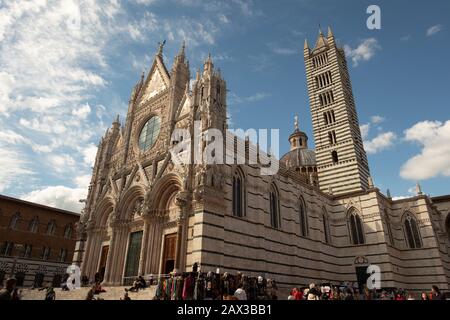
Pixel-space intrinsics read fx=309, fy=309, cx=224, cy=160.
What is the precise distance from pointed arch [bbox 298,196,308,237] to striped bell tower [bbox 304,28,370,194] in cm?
638

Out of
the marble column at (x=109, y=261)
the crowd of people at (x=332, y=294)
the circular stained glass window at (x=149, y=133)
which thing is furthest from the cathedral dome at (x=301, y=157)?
the marble column at (x=109, y=261)

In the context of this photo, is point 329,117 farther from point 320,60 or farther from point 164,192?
point 164,192

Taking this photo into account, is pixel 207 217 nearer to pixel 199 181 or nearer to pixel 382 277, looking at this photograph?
pixel 199 181

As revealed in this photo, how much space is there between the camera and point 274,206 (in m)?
21.9

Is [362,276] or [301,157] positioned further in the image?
[301,157]

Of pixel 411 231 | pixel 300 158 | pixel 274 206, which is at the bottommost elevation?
pixel 411 231

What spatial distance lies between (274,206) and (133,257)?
1011 centimetres

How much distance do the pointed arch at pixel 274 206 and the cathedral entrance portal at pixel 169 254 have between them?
6.95 meters

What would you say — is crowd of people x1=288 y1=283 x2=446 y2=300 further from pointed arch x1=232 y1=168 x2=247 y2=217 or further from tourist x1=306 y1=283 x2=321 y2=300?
pointed arch x1=232 y1=168 x2=247 y2=217

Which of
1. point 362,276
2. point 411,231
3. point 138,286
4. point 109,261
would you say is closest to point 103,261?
point 109,261

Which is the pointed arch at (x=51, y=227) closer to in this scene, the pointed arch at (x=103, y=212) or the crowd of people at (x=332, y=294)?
the pointed arch at (x=103, y=212)

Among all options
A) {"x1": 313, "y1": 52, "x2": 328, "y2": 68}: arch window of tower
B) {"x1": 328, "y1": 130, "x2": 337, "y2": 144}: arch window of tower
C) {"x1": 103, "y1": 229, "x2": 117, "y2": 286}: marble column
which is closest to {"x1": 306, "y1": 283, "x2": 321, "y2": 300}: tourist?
{"x1": 103, "y1": 229, "x2": 117, "y2": 286}: marble column

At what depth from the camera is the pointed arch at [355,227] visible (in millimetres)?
25953
